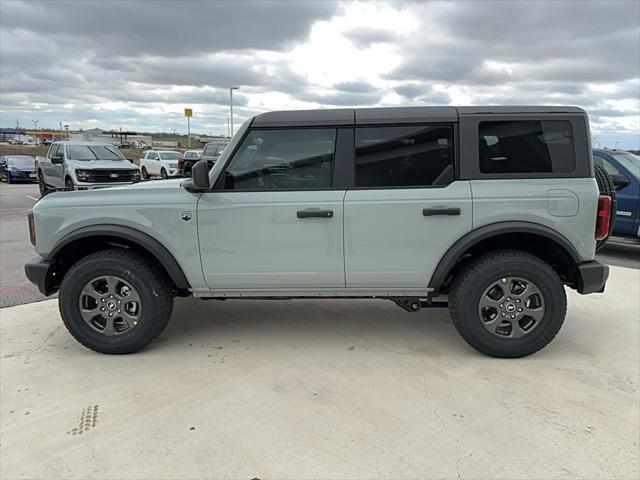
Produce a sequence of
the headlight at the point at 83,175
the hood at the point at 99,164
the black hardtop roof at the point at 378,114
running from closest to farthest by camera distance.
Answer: the black hardtop roof at the point at 378,114
the headlight at the point at 83,175
the hood at the point at 99,164

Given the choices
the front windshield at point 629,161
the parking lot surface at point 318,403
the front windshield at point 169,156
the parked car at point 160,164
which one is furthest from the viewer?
the front windshield at point 169,156

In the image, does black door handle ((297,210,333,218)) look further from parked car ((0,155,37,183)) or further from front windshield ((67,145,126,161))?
parked car ((0,155,37,183))

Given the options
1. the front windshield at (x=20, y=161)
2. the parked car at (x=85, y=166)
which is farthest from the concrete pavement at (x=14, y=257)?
the front windshield at (x=20, y=161)

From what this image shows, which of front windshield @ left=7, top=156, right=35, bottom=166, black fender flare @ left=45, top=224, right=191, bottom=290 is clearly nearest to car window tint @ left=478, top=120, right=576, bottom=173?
black fender flare @ left=45, top=224, right=191, bottom=290

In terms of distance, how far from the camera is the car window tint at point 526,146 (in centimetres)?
341

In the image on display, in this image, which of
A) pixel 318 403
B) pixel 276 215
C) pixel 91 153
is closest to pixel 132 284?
pixel 276 215

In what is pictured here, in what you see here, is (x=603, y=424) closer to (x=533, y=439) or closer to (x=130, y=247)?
(x=533, y=439)

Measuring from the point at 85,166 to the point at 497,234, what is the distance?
552 inches

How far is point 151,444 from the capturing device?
2.57 m

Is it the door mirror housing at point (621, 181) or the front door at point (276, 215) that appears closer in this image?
the front door at point (276, 215)

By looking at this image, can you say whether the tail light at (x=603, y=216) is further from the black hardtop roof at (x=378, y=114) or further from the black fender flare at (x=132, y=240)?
the black fender flare at (x=132, y=240)

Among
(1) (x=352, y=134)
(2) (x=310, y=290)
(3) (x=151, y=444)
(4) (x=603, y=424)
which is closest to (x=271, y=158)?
(1) (x=352, y=134)

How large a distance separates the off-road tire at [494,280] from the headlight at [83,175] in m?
13.7

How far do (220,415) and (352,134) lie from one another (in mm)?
2099
